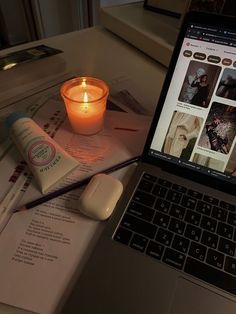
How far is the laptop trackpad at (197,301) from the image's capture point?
28 centimetres

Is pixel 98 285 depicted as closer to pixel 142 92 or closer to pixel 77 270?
pixel 77 270

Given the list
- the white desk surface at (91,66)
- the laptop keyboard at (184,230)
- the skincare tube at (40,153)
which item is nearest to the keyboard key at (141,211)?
the laptop keyboard at (184,230)

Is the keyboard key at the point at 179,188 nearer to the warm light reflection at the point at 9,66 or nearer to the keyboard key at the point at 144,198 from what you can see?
→ the keyboard key at the point at 144,198

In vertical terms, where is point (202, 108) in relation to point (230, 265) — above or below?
above

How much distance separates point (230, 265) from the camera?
305 millimetres

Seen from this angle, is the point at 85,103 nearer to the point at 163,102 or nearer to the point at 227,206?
the point at 163,102

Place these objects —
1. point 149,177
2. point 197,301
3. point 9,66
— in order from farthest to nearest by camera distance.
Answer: point 9,66, point 149,177, point 197,301

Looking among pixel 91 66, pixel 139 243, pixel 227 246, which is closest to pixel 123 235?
pixel 139 243

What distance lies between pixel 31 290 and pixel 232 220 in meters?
0.25

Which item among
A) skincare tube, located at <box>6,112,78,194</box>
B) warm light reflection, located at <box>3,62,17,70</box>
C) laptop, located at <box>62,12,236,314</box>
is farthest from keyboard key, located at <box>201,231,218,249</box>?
warm light reflection, located at <box>3,62,17,70</box>

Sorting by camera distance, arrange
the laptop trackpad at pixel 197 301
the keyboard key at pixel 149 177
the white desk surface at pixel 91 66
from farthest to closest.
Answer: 1. the white desk surface at pixel 91 66
2. the keyboard key at pixel 149 177
3. the laptop trackpad at pixel 197 301

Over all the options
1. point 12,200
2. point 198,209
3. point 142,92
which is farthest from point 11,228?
point 142,92

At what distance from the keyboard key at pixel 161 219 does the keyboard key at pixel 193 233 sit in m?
0.03

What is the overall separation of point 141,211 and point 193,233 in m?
0.07
